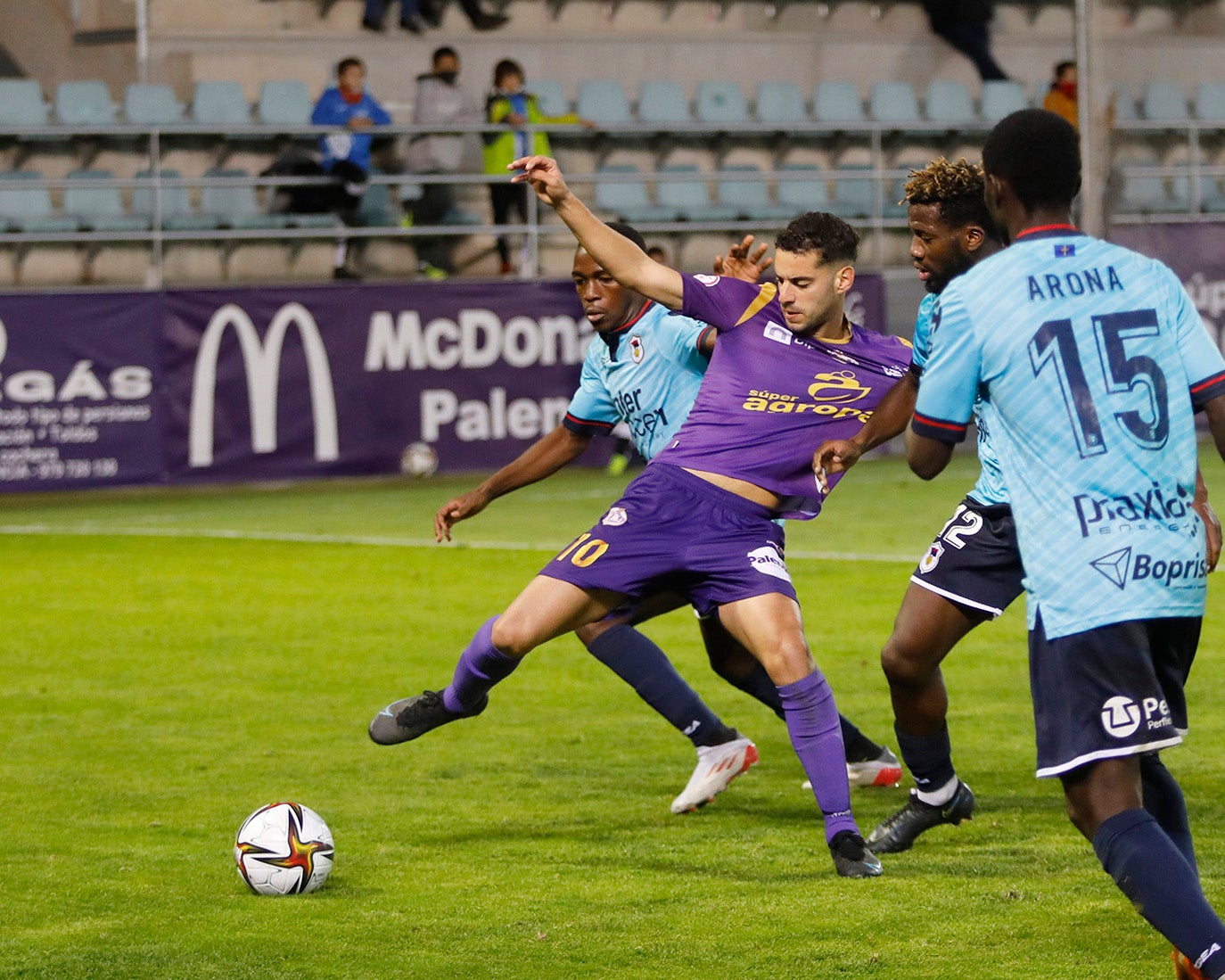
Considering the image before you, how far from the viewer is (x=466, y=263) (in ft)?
68.3

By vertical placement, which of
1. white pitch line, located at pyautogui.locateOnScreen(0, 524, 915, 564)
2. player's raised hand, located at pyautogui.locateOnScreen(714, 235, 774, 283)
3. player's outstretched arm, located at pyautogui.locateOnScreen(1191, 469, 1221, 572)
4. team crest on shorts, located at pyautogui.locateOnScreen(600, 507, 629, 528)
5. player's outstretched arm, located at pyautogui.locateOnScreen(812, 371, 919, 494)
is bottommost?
white pitch line, located at pyautogui.locateOnScreen(0, 524, 915, 564)

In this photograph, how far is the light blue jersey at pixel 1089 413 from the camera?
12.9 ft

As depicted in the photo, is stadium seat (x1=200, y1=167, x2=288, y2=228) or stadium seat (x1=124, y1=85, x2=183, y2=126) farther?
stadium seat (x1=124, y1=85, x2=183, y2=126)

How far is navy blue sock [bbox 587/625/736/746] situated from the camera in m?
6.68

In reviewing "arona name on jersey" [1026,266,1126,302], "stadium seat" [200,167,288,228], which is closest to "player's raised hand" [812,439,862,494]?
"arona name on jersey" [1026,266,1126,302]

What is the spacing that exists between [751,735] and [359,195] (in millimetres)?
12540

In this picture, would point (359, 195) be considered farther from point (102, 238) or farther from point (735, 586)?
point (735, 586)

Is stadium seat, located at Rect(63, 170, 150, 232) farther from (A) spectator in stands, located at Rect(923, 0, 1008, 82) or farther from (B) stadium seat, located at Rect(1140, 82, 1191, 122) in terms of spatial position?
(B) stadium seat, located at Rect(1140, 82, 1191, 122)

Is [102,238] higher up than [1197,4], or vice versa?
[1197,4]

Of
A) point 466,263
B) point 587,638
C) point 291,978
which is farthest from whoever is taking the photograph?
point 466,263

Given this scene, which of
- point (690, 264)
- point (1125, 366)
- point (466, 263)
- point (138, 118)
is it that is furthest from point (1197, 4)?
point (1125, 366)

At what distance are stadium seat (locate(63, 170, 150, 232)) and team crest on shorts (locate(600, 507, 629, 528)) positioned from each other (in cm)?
1418

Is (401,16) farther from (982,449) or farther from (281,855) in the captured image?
(281,855)

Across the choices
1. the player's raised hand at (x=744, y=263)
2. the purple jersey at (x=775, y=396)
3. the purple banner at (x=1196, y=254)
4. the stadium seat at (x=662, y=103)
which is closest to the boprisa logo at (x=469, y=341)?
the stadium seat at (x=662, y=103)
